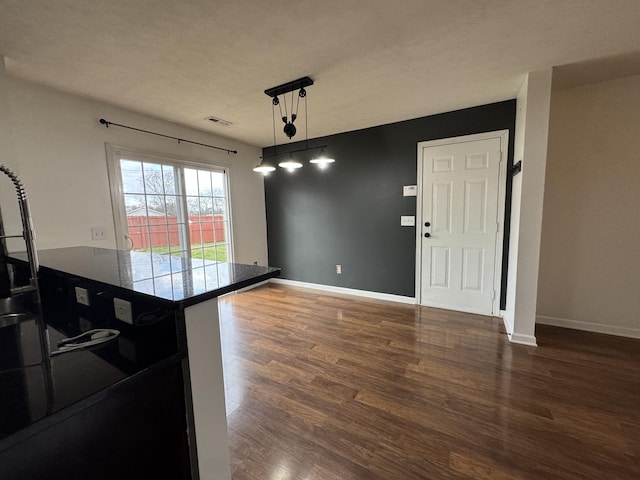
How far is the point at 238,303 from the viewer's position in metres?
3.89

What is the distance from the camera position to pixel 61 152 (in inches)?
98.9

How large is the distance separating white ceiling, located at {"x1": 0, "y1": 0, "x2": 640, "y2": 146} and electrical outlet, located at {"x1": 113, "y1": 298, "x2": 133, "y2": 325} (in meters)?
1.61

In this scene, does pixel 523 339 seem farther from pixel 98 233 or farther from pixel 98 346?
pixel 98 233

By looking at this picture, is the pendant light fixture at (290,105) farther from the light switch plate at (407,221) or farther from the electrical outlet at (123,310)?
the electrical outlet at (123,310)

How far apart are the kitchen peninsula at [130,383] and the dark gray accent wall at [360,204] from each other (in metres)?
2.97

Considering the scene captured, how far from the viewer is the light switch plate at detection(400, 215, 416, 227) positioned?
3.60m

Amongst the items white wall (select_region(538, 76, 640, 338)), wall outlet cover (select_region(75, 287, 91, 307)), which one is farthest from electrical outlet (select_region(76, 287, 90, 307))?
white wall (select_region(538, 76, 640, 338))

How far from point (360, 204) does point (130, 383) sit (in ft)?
11.6

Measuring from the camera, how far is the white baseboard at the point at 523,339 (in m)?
2.52

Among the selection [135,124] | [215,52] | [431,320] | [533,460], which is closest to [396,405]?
[533,460]

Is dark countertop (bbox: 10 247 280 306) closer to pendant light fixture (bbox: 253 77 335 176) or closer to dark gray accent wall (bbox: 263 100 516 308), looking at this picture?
pendant light fixture (bbox: 253 77 335 176)

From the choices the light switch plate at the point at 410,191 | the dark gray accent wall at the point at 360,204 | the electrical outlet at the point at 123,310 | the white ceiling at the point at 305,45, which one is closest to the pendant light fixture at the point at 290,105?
the white ceiling at the point at 305,45

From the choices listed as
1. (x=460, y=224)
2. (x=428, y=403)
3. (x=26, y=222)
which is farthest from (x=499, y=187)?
(x=26, y=222)

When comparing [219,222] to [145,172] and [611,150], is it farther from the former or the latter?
[611,150]
